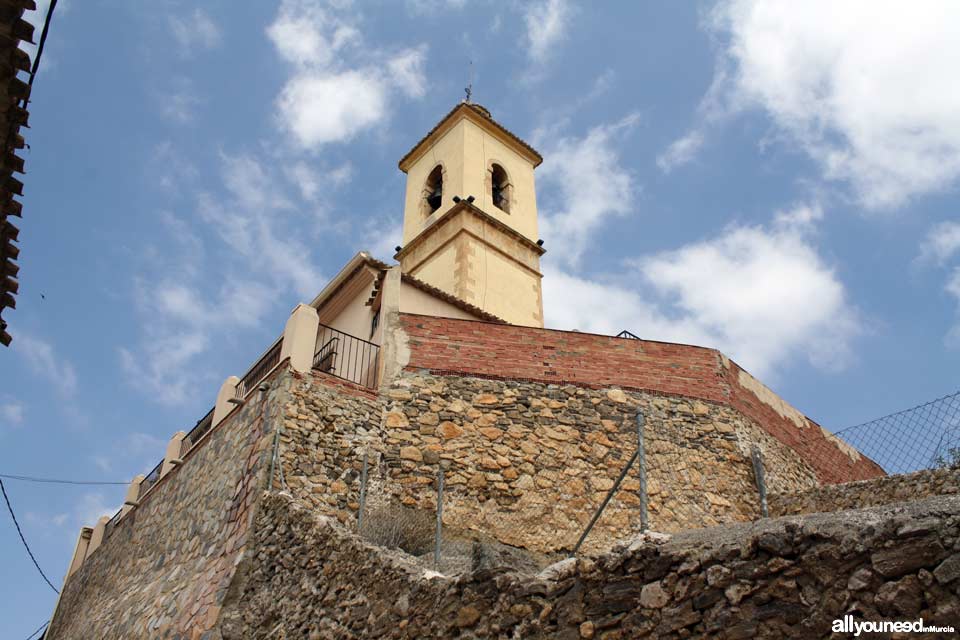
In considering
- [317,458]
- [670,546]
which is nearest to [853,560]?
[670,546]

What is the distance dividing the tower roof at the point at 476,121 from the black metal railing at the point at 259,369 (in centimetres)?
1261

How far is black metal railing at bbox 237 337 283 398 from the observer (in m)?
13.3

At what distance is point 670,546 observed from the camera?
16.7 feet

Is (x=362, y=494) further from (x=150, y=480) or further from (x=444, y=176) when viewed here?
(x=444, y=176)

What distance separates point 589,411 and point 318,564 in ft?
19.5

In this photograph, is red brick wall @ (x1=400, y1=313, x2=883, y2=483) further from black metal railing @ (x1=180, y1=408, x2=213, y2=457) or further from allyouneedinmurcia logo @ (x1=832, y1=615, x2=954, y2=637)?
allyouneedinmurcia logo @ (x1=832, y1=615, x2=954, y2=637)

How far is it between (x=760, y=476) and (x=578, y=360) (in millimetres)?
3397

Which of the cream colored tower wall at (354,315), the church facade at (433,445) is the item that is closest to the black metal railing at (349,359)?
the church facade at (433,445)

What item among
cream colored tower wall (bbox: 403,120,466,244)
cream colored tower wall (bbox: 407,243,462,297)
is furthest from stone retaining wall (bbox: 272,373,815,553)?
cream colored tower wall (bbox: 403,120,466,244)

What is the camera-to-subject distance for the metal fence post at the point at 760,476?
12641mm

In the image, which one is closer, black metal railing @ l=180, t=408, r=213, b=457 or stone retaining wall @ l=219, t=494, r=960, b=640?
stone retaining wall @ l=219, t=494, r=960, b=640

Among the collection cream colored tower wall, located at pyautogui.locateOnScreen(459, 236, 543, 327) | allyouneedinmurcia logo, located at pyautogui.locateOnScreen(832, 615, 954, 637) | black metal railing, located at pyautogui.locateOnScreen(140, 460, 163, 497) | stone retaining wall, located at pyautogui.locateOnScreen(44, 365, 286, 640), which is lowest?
allyouneedinmurcia logo, located at pyautogui.locateOnScreen(832, 615, 954, 637)

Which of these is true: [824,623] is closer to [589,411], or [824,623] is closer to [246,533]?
[246,533]

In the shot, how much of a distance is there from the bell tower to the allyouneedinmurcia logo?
623 inches
